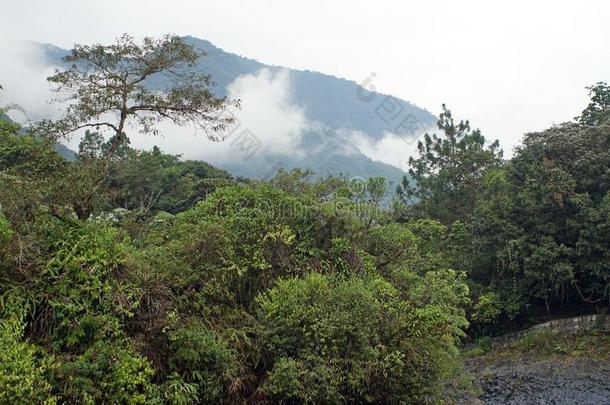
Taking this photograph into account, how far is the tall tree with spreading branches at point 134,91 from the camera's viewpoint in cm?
1005

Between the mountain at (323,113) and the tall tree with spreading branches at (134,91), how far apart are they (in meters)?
100

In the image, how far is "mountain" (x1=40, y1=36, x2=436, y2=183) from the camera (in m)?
123

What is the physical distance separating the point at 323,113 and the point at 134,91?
546 ft

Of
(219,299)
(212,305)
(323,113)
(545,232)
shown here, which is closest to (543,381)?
(545,232)

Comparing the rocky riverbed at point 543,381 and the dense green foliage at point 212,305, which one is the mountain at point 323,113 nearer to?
the rocky riverbed at point 543,381

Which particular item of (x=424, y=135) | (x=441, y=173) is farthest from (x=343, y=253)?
(x=424, y=135)

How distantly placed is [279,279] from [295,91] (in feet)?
592

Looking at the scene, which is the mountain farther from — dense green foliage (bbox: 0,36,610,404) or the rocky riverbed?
dense green foliage (bbox: 0,36,610,404)

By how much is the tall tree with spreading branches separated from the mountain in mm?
100215

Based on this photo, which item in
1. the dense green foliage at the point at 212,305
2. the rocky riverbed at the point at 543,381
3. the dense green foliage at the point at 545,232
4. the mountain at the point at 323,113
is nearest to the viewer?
the dense green foliage at the point at 212,305

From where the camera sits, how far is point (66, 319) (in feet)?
20.7

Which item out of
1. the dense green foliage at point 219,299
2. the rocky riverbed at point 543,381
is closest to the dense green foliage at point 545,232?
the rocky riverbed at point 543,381

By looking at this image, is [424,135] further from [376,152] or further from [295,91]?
[295,91]

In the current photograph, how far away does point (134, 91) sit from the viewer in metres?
10.3
